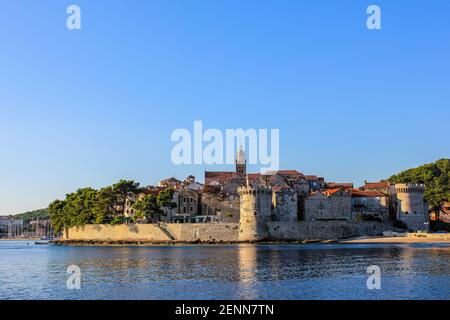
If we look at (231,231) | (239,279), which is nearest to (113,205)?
(231,231)

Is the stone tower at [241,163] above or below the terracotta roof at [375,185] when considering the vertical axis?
above

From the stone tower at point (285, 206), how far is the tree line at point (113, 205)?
49.7 feet

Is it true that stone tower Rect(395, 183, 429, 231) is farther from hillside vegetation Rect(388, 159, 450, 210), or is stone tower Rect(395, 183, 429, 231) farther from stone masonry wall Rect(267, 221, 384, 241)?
hillside vegetation Rect(388, 159, 450, 210)

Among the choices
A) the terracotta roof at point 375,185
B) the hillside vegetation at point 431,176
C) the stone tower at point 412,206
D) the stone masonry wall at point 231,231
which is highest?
the hillside vegetation at point 431,176

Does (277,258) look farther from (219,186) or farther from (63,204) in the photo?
(63,204)

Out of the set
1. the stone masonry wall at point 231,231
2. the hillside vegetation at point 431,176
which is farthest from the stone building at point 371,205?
the hillside vegetation at point 431,176

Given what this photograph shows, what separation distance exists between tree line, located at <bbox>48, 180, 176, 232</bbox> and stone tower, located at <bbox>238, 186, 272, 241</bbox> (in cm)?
1225

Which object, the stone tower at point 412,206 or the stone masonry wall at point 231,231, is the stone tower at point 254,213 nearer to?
the stone masonry wall at point 231,231

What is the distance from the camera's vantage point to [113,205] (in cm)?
8450

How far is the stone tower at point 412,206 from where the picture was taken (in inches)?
3009

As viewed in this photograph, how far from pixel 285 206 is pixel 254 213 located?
516 cm

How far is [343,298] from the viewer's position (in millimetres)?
24125

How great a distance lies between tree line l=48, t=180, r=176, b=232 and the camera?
75.9 m

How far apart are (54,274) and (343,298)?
2032cm
